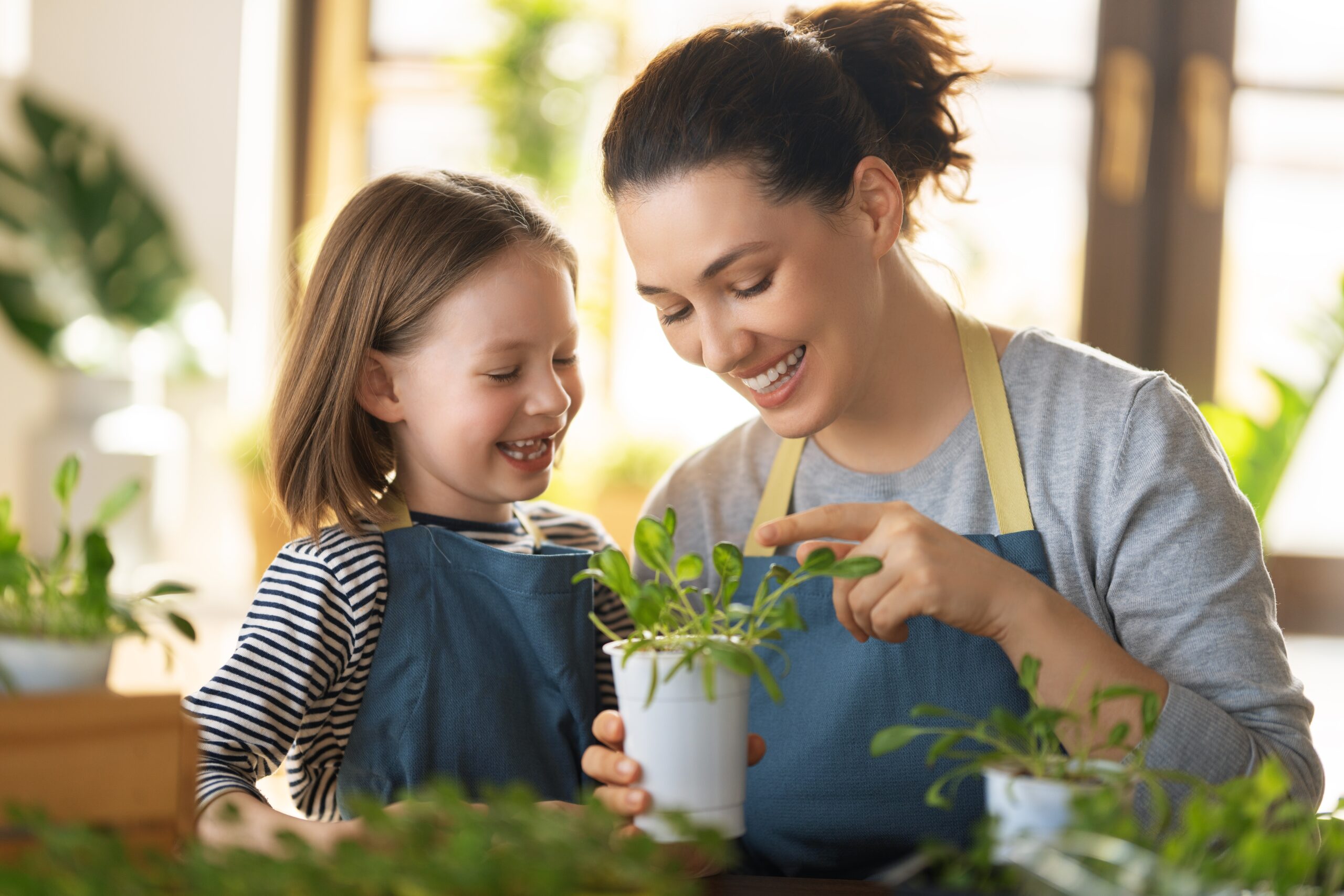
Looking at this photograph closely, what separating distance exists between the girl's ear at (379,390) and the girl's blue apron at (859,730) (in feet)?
1.55

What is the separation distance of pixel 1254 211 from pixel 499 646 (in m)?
3.80

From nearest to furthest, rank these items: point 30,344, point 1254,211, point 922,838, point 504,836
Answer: point 504,836 < point 922,838 < point 30,344 < point 1254,211

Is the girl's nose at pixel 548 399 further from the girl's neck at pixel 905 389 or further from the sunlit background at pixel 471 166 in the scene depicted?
the sunlit background at pixel 471 166

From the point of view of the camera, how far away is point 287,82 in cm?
431

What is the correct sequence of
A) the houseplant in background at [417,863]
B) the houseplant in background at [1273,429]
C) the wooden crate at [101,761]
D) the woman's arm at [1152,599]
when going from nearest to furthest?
the houseplant in background at [417,863] → the wooden crate at [101,761] → the woman's arm at [1152,599] → the houseplant in background at [1273,429]

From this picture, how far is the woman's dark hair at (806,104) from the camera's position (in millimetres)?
1213

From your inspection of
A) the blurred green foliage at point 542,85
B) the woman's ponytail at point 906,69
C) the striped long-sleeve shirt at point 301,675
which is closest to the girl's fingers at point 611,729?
the striped long-sleeve shirt at point 301,675

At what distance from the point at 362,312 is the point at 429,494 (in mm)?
219

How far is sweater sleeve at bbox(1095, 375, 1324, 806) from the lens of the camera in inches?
41.1

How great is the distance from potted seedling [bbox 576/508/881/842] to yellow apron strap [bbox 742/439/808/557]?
569mm

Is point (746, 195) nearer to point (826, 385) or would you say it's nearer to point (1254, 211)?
point (826, 385)

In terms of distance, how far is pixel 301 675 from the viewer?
109 cm

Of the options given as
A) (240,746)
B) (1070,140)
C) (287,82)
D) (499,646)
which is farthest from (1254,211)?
(240,746)

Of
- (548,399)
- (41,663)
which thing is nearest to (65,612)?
(41,663)
